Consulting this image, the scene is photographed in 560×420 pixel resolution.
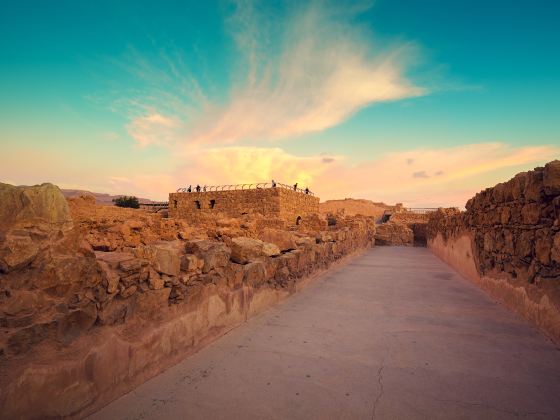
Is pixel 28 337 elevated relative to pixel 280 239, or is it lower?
lower

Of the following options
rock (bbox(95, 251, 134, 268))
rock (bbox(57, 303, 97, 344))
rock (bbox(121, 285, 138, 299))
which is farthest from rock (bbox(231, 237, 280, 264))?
rock (bbox(57, 303, 97, 344))

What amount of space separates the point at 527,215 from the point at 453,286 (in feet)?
8.52

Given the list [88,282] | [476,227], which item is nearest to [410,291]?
[476,227]

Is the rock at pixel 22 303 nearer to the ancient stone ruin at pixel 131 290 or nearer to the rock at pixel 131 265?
the ancient stone ruin at pixel 131 290

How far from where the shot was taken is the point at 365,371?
2648 millimetres

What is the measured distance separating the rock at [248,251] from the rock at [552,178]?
11.1 ft

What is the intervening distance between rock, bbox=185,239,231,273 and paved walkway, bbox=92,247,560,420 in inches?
29.8

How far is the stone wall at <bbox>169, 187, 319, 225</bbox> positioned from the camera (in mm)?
20797

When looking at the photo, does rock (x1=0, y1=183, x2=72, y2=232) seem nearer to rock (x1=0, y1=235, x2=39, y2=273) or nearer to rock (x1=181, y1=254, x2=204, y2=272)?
rock (x1=0, y1=235, x2=39, y2=273)

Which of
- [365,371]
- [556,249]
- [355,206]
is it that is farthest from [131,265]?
[355,206]

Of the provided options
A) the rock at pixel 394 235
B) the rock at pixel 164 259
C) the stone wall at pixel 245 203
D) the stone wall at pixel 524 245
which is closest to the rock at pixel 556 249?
the stone wall at pixel 524 245

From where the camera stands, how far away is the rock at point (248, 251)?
13.1ft

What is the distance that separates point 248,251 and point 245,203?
17.7 meters

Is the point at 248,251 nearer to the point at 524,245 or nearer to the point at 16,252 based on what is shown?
the point at 16,252
